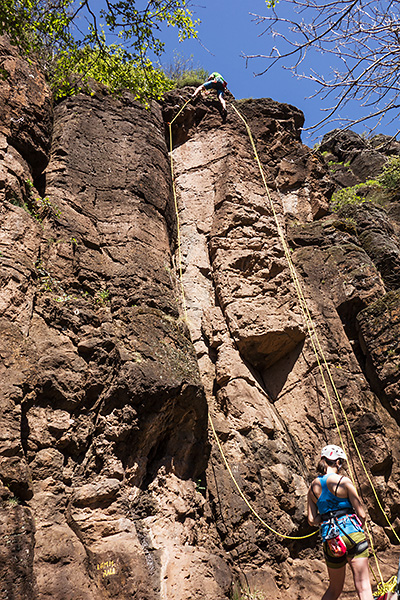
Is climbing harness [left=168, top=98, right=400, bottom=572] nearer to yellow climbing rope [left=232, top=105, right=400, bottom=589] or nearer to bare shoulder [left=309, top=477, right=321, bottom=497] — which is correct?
yellow climbing rope [left=232, top=105, right=400, bottom=589]

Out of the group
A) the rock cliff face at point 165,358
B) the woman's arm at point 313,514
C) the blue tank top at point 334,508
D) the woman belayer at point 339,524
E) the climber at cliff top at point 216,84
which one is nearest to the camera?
the woman belayer at point 339,524

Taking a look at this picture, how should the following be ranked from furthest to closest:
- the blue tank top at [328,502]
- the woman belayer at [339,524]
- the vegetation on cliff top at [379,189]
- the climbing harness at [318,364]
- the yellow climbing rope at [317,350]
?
1. the vegetation on cliff top at [379,189]
2. the yellow climbing rope at [317,350]
3. the climbing harness at [318,364]
4. the blue tank top at [328,502]
5. the woman belayer at [339,524]

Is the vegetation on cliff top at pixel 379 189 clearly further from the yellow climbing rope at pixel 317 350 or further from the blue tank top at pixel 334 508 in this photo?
the blue tank top at pixel 334 508

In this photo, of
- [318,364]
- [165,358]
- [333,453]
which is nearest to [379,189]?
[318,364]

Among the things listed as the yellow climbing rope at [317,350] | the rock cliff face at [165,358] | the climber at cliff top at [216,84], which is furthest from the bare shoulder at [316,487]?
the climber at cliff top at [216,84]

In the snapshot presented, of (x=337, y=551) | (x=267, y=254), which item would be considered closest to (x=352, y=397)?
(x=267, y=254)

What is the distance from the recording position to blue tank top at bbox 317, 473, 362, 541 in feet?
14.3

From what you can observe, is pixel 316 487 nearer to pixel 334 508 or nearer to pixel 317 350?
pixel 334 508

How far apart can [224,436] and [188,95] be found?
9.16m

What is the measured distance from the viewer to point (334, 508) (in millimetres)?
4535

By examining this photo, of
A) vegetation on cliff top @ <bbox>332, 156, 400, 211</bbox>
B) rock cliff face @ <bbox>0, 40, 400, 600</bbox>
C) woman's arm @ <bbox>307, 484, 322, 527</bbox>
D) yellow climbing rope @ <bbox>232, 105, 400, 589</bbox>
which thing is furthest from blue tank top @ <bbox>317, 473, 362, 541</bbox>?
vegetation on cliff top @ <bbox>332, 156, 400, 211</bbox>

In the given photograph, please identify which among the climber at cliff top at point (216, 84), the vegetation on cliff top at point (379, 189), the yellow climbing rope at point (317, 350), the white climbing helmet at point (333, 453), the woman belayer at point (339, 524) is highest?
the climber at cliff top at point (216, 84)

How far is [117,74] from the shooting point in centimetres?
797

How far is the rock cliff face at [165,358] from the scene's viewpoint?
4.93 m
